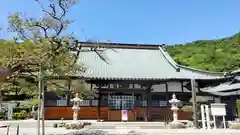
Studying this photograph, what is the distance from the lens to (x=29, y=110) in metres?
29.9

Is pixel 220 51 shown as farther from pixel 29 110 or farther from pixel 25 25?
pixel 25 25

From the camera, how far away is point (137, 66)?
2527cm

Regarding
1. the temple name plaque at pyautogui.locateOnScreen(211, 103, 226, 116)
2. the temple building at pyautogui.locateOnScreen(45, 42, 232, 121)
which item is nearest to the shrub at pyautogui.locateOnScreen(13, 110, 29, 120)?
the temple building at pyautogui.locateOnScreen(45, 42, 232, 121)

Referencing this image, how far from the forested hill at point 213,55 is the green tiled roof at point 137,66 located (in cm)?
1642

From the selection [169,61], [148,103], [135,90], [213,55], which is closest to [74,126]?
[135,90]

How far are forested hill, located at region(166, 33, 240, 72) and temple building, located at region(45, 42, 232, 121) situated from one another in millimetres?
17988

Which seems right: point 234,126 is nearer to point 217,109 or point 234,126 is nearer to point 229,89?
point 217,109

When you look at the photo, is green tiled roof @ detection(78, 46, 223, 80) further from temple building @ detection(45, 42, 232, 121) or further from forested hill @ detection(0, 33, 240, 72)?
forested hill @ detection(0, 33, 240, 72)

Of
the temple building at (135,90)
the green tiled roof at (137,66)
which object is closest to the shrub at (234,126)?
the temple building at (135,90)

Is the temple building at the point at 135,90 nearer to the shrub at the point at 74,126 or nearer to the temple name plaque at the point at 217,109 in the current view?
the shrub at the point at 74,126

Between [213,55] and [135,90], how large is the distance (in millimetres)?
29476

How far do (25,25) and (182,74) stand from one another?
15.9m

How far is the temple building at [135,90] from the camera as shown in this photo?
22.1 metres

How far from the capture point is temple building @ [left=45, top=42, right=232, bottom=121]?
72.4 feet
